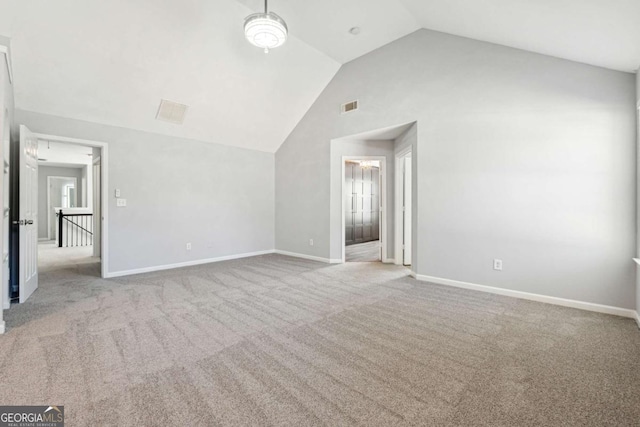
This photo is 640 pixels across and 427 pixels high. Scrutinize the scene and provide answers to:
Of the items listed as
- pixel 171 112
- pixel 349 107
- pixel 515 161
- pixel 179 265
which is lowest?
pixel 179 265

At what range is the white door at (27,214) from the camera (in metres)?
3.25

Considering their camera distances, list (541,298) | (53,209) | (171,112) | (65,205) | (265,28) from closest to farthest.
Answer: (265,28), (541,298), (171,112), (53,209), (65,205)

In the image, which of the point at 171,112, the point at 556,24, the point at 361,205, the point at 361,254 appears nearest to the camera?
the point at 556,24

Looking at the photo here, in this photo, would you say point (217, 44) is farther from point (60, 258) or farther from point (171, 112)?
point (60, 258)

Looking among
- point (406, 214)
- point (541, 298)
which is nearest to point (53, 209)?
point (406, 214)

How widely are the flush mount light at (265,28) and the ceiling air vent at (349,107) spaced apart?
216 cm

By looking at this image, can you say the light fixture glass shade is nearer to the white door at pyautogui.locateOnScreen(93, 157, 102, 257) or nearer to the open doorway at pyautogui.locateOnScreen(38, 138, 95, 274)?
the white door at pyautogui.locateOnScreen(93, 157, 102, 257)

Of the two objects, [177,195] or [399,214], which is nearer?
[177,195]

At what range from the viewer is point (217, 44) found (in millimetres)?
3955

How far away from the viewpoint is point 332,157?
18.1ft

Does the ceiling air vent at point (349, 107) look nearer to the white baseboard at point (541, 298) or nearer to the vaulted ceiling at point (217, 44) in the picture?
the vaulted ceiling at point (217, 44)

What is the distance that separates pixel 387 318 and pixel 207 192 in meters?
4.30

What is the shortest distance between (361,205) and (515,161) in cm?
533

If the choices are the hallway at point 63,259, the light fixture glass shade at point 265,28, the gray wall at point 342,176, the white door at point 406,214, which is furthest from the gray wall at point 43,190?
the white door at point 406,214
